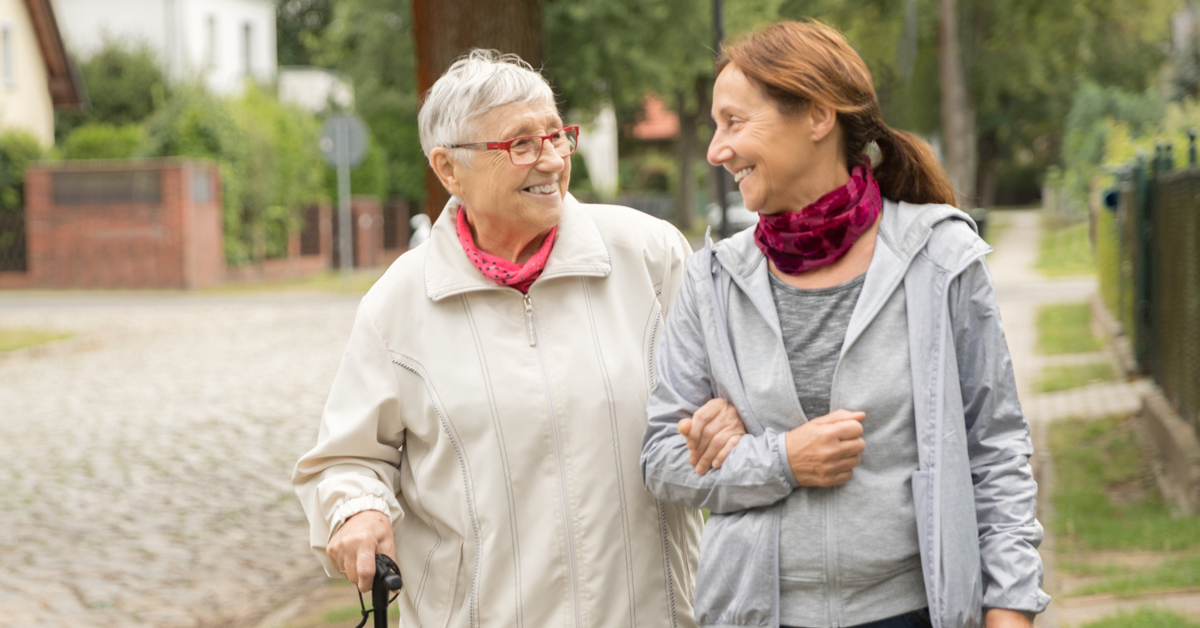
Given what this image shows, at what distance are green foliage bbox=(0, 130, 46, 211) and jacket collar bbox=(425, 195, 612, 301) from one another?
25797mm

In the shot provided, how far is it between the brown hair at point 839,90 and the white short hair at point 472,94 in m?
0.52

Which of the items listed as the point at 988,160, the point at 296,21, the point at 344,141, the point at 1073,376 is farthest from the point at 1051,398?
the point at 296,21

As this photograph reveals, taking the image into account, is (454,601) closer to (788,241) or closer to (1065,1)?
(788,241)

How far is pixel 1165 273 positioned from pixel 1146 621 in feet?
14.5

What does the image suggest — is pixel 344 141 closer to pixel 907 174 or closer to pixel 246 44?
pixel 246 44

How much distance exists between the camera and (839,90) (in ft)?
7.50

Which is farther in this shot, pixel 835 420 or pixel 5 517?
pixel 5 517

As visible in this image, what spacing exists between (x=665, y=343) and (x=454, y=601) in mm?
771

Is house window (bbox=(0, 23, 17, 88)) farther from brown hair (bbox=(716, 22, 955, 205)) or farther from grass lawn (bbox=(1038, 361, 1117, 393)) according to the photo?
brown hair (bbox=(716, 22, 955, 205))

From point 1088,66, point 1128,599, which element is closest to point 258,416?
point 1128,599

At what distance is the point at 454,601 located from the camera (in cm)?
279

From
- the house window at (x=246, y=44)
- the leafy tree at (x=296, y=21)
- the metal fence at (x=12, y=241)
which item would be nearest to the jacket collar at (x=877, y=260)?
the metal fence at (x=12, y=241)

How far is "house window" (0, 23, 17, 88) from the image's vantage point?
3150 cm

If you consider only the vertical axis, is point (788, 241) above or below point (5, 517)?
above
